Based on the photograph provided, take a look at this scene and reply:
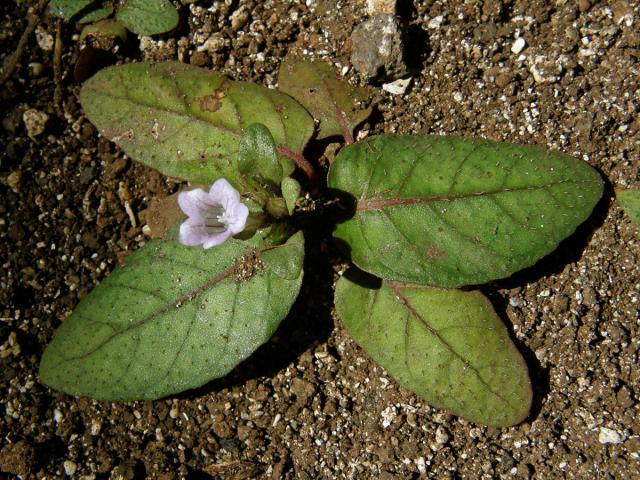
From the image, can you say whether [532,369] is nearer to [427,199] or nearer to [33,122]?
[427,199]

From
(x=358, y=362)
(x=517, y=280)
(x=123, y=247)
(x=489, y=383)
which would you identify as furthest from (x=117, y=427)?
(x=517, y=280)

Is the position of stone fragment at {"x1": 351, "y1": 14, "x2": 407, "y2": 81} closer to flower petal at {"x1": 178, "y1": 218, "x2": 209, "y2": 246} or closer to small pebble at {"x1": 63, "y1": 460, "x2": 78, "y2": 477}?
flower petal at {"x1": 178, "y1": 218, "x2": 209, "y2": 246}

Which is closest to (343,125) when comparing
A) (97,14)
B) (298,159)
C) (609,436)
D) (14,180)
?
(298,159)

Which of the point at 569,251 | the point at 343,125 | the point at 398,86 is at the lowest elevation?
the point at 569,251

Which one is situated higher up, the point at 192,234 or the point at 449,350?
the point at 192,234

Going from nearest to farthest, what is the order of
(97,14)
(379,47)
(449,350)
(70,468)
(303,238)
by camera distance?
1. (303,238)
2. (449,350)
3. (379,47)
4. (70,468)
5. (97,14)

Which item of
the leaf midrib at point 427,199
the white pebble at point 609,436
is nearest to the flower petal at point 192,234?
the leaf midrib at point 427,199

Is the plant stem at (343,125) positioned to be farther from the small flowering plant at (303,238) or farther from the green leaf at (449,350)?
the green leaf at (449,350)

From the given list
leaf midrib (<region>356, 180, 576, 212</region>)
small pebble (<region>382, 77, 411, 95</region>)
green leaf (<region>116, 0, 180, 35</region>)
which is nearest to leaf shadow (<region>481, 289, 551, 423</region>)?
leaf midrib (<region>356, 180, 576, 212</region>)
